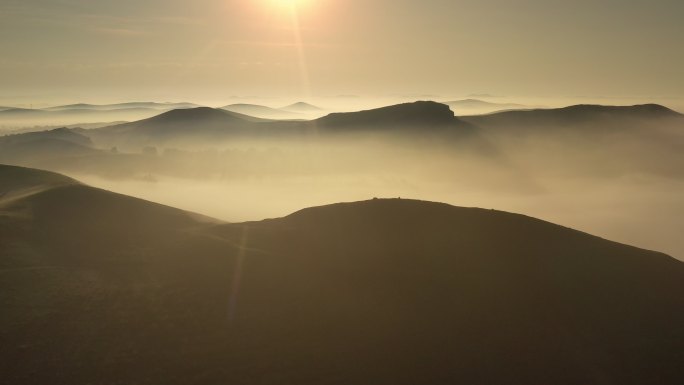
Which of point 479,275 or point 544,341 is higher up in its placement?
point 479,275

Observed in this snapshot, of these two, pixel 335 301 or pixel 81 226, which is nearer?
pixel 335 301

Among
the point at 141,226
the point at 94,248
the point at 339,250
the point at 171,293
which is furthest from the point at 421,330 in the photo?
the point at 141,226

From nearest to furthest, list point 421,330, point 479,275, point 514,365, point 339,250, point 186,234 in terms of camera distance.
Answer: point 514,365, point 421,330, point 479,275, point 339,250, point 186,234

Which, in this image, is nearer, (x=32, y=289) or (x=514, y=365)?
(x=514, y=365)

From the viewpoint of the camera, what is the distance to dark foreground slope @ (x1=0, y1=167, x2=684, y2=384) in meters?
26.6

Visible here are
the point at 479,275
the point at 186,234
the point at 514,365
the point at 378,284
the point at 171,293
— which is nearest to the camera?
the point at 514,365

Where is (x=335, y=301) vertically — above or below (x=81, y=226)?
below

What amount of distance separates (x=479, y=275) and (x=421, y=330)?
1036 centimetres

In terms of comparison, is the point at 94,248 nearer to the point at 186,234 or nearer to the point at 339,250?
the point at 186,234

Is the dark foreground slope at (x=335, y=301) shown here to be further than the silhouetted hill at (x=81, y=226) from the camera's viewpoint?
No

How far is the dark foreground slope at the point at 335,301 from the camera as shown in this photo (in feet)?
87.2

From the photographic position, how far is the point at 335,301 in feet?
109

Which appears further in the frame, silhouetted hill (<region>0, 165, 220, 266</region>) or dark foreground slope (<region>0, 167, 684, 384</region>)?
silhouetted hill (<region>0, 165, 220, 266</region>)

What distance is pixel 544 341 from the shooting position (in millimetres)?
30625
